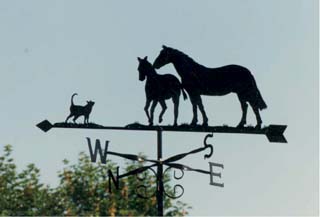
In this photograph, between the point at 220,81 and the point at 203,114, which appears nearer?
the point at 203,114

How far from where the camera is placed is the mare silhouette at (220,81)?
22.4 feet

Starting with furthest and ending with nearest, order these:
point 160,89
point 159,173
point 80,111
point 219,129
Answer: point 80,111 → point 160,89 → point 219,129 → point 159,173

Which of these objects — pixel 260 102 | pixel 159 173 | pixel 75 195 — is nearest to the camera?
pixel 159 173

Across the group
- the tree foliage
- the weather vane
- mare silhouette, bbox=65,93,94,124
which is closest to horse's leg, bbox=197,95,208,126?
the weather vane

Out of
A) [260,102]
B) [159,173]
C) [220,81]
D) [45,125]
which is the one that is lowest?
[159,173]

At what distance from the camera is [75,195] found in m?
19.5

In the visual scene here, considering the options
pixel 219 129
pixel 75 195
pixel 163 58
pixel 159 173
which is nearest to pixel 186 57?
pixel 163 58

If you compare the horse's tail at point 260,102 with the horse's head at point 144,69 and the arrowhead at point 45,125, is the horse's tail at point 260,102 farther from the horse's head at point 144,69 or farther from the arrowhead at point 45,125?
the arrowhead at point 45,125

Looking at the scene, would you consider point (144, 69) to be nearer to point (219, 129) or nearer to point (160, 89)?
point (160, 89)

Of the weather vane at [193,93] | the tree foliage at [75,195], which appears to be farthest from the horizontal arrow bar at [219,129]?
the tree foliage at [75,195]

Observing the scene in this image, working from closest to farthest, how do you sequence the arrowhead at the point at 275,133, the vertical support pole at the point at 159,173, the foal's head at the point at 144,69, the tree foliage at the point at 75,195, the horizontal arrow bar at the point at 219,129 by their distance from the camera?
the vertical support pole at the point at 159,173 < the horizontal arrow bar at the point at 219,129 < the arrowhead at the point at 275,133 < the foal's head at the point at 144,69 < the tree foliage at the point at 75,195

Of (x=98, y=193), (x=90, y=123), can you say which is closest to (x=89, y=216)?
(x=98, y=193)

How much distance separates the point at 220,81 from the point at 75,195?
13027 mm

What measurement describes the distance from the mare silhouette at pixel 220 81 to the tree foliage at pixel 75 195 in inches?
449
